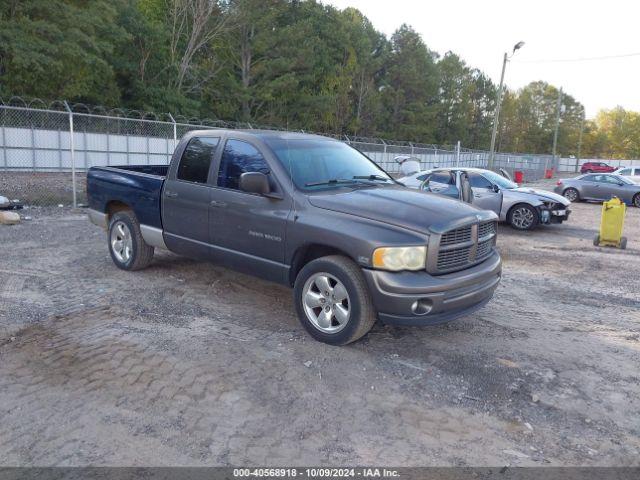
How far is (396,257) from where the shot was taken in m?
4.13

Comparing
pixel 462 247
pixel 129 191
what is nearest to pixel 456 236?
pixel 462 247

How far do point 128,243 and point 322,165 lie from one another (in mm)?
3013

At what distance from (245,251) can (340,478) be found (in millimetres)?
2743

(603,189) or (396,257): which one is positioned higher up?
(603,189)

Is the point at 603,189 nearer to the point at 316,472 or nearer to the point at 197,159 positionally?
the point at 197,159

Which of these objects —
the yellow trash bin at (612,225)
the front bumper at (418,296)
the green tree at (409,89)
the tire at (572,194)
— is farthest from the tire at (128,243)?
the green tree at (409,89)

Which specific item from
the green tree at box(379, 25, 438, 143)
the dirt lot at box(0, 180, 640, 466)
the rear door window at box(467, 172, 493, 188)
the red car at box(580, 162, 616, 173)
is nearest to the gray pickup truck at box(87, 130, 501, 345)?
the dirt lot at box(0, 180, 640, 466)

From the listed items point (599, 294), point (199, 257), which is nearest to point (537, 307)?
point (599, 294)

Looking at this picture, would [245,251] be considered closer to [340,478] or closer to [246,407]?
[246,407]

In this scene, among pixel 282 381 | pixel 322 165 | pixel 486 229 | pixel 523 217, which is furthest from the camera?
pixel 523 217

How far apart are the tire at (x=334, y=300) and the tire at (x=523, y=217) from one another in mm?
8994

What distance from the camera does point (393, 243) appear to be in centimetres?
411

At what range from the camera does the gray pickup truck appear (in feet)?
13.7

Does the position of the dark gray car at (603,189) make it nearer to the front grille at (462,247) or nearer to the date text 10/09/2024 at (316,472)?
the front grille at (462,247)
